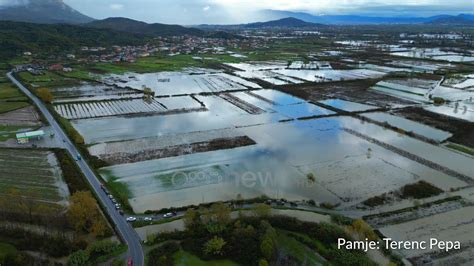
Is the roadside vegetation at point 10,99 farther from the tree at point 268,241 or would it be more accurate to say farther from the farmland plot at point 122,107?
the tree at point 268,241

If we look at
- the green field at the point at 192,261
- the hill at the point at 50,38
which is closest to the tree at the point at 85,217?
the green field at the point at 192,261

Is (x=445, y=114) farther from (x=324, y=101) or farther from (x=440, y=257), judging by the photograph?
(x=440, y=257)

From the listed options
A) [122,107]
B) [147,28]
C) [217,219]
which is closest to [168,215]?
[217,219]

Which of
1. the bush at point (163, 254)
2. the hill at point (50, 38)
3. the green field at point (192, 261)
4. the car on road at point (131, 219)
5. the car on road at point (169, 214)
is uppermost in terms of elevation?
the hill at point (50, 38)

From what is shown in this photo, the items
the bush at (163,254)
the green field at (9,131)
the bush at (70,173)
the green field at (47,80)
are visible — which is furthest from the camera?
the green field at (47,80)

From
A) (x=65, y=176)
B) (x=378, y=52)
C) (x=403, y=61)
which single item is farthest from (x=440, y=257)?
(x=378, y=52)

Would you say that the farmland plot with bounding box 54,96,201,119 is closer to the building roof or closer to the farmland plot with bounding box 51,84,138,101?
the farmland plot with bounding box 51,84,138,101

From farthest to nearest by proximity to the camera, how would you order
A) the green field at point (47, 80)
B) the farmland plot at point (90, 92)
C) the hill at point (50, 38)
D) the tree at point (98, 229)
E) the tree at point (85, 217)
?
1. the hill at point (50, 38)
2. the green field at point (47, 80)
3. the farmland plot at point (90, 92)
4. the tree at point (85, 217)
5. the tree at point (98, 229)

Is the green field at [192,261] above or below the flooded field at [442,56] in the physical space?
below
